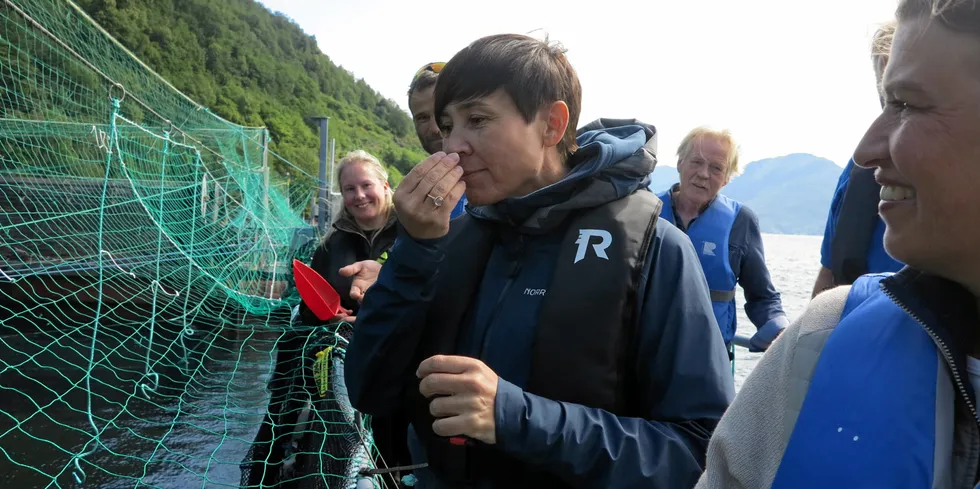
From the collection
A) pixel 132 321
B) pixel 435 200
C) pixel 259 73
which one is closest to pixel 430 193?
pixel 435 200

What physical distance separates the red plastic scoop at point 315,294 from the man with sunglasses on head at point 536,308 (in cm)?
148

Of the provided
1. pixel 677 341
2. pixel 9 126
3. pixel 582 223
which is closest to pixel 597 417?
pixel 677 341

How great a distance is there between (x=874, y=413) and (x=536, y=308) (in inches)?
26.4

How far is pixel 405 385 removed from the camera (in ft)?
4.71

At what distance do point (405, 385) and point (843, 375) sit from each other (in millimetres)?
983

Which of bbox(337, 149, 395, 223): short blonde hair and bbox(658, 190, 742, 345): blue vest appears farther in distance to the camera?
bbox(337, 149, 395, 223): short blonde hair

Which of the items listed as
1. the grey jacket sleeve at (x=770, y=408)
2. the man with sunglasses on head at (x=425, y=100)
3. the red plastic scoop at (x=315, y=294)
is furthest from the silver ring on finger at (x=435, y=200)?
the red plastic scoop at (x=315, y=294)

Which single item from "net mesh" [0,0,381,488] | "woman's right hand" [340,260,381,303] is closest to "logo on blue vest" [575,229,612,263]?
"net mesh" [0,0,381,488]

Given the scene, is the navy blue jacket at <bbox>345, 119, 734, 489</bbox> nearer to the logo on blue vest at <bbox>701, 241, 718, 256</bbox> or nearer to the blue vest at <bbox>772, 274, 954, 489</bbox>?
the blue vest at <bbox>772, 274, 954, 489</bbox>

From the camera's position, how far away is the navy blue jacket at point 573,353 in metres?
1.08

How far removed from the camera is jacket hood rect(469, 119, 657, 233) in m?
1.30

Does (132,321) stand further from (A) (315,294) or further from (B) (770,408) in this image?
(B) (770,408)

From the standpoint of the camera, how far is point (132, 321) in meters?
5.97

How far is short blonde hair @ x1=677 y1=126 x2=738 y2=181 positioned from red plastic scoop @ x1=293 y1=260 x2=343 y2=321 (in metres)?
2.11
